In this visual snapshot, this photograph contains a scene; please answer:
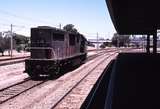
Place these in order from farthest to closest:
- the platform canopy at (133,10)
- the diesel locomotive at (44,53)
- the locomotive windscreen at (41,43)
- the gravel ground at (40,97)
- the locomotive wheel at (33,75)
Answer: the locomotive wheel at (33,75)
the locomotive windscreen at (41,43)
the diesel locomotive at (44,53)
the platform canopy at (133,10)
the gravel ground at (40,97)

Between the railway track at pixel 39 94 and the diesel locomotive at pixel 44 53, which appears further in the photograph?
the diesel locomotive at pixel 44 53

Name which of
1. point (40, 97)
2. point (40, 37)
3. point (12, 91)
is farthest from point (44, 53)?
point (40, 97)

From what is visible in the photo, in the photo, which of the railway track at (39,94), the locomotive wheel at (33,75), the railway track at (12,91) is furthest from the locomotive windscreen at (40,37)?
the railway track at (12,91)

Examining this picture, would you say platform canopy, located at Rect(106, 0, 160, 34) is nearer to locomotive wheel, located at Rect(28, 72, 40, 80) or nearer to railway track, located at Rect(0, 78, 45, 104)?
railway track, located at Rect(0, 78, 45, 104)

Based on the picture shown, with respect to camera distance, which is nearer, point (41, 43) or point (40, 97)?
point (40, 97)

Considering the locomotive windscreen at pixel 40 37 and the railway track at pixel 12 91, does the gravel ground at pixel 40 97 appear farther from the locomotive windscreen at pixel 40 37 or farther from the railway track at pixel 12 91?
the locomotive windscreen at pixel 40 37

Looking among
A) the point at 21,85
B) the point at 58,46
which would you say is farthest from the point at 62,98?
the point at 58,46

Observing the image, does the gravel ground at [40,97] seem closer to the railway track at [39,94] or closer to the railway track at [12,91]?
the railway track at [39,94]

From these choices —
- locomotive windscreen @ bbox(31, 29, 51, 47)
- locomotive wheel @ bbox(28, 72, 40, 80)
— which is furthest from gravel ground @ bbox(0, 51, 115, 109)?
locomotive windscreen @ bbox(31, 29, 51, 47)

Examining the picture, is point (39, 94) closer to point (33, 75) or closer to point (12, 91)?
point (12, 91)

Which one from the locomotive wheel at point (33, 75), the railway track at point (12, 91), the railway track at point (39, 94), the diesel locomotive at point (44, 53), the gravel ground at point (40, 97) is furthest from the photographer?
the locomotive wheel at point (33, 75)

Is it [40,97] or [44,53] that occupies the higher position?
[44,53]

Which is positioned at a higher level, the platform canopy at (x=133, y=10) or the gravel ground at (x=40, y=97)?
the platform canopy at (x=133, y=10)

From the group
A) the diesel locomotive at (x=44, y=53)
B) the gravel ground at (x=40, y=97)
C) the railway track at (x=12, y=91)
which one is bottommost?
the gravel ground at (x=40, y=97)
